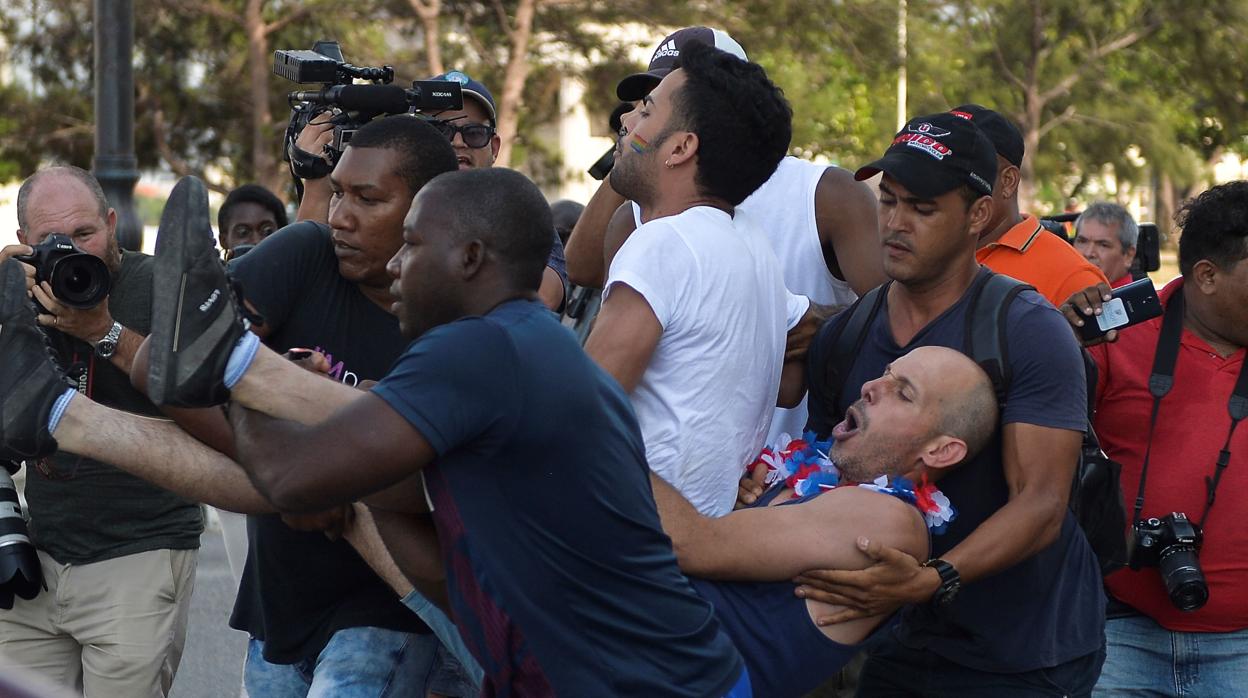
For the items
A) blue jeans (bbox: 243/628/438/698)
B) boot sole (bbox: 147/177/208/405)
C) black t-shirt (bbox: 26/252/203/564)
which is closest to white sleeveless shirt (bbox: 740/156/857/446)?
blue jeans (bbox: 243/628/438/698)

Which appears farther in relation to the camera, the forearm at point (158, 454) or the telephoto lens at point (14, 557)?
the telephoto lens at point (14, 557)

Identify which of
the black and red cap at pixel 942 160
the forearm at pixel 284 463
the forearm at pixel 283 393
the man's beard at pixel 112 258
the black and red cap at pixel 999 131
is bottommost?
the man's beard at pixel 112 258

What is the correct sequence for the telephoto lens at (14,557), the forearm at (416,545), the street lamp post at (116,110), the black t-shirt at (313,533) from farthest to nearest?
the street lamp post at (116,110)
the telephoto lens at (14,557)
the black t-shirt at (313,533)
the forearm at (416,545)

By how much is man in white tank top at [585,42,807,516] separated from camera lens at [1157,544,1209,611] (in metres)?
1.29

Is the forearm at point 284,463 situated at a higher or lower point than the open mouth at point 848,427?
higher

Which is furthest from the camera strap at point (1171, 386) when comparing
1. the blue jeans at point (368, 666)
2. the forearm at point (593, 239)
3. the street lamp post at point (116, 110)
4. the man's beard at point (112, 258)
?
the street lamp post at point (116, 110)

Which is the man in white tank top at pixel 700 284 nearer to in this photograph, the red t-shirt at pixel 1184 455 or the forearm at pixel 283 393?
the forearm at pixel 283 393

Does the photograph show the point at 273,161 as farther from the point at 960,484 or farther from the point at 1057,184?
the point at 1057,184

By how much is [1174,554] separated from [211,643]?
4.86 metres

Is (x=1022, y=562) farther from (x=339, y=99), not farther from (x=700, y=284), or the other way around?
(x=339, y=99)

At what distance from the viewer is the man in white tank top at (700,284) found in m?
3.29

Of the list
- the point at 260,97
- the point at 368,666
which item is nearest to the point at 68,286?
the point at 368,666

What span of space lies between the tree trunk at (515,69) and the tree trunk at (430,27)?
1.00 metres

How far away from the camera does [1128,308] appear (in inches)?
168
